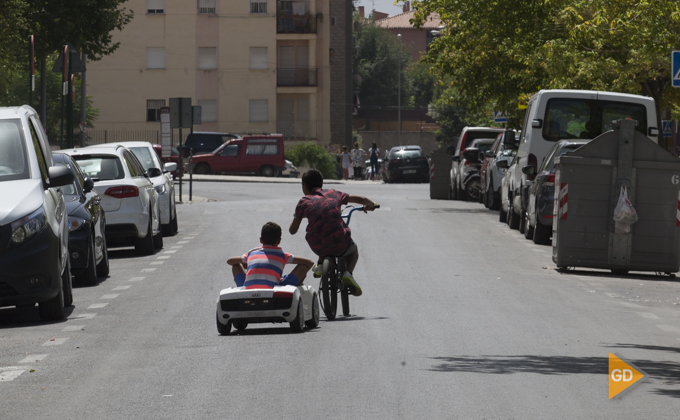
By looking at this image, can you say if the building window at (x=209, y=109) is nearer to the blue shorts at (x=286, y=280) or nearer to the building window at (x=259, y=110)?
the building window at (x=259, y=110)

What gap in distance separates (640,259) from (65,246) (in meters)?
7.77

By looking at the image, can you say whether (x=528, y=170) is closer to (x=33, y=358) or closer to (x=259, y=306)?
(x=259, y=306)

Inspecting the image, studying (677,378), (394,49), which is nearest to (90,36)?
(677,378)

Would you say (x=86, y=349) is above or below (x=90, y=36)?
below

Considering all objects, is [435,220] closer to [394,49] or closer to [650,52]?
[650,52]

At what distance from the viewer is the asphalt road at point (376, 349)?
692cm

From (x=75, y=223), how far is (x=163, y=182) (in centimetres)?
698

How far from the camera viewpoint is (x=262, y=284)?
33.0ft

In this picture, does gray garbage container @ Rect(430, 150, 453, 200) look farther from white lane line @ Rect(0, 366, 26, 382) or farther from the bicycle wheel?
white lane line @ Rect(0, 366, 26, 382)

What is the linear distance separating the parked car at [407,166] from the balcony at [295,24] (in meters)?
23.8

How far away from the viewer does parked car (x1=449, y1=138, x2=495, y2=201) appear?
3153cm

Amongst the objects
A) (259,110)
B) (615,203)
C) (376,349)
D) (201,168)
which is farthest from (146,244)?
(259,110)


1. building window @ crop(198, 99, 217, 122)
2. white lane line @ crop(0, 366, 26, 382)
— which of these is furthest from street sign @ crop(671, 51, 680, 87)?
building window @ crop(198, 99, 217, 122)

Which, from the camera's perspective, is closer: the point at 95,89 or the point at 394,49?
the point at 95,89
